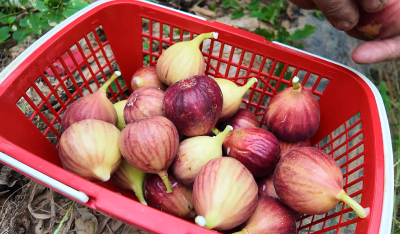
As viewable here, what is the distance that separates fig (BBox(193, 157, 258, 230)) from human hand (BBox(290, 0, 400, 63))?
638mm

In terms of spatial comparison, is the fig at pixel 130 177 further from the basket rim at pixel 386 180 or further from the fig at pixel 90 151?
the basket rim at pixel 386 180

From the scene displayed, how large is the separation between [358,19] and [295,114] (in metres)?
0.41

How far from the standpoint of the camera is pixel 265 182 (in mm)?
1244

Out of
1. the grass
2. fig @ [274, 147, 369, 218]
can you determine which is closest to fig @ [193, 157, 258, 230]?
fig @ [274, 147, 369, 218]

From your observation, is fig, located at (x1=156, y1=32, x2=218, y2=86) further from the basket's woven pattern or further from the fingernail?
the fingernail

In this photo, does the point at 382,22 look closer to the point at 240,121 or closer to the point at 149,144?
the point at 240,121

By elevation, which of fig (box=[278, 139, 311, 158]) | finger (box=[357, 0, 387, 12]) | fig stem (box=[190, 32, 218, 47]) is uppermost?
finger (box=[357, 0, 387, 12])

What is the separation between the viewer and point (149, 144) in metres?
1.02

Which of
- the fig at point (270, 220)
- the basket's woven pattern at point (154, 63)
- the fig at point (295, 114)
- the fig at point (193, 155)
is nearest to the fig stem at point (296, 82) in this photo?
the fig at point (295, 114)

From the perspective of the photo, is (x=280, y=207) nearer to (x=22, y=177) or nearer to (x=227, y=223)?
(x=227, y=223)

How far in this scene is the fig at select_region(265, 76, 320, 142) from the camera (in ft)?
3.98

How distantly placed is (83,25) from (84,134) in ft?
1.66

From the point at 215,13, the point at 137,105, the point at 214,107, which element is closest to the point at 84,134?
the point at 137,105

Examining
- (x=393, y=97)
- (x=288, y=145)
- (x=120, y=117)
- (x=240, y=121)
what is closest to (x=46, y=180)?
(x=120, y=117)
